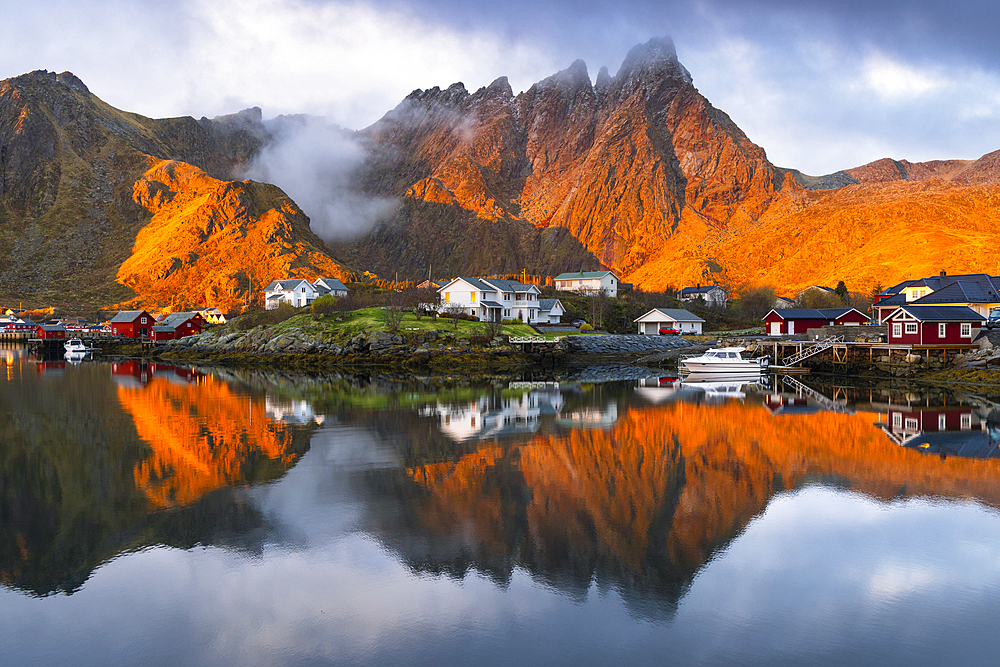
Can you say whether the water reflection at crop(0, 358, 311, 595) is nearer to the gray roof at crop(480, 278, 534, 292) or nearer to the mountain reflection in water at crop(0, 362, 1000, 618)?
the mountain reflection in water at crop(0, 362, 1000, 618)

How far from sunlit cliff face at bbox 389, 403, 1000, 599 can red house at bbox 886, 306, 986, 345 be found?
77.9ft

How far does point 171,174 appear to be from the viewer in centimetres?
17925

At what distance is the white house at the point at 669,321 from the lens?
83.1 m

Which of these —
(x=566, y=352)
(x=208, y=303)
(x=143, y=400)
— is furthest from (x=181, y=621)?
(x=208, y=303)

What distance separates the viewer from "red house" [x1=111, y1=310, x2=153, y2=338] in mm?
101062

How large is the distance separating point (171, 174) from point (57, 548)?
7609 inches

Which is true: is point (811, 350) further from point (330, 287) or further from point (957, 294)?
point (330, 287)

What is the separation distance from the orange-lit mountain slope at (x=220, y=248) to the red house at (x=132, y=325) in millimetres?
26181

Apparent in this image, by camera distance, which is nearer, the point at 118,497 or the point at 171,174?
the point at 118,497

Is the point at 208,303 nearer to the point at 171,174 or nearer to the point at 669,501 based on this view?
the point at 171,174

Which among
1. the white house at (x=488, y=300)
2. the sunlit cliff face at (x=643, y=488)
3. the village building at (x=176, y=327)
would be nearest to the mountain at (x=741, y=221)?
the white house at (x=488, y=300)

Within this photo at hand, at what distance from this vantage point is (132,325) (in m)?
101

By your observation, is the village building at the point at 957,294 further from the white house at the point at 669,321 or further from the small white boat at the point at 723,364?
the white house at the point at 669,321

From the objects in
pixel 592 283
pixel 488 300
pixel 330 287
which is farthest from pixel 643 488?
pixel 592 283
